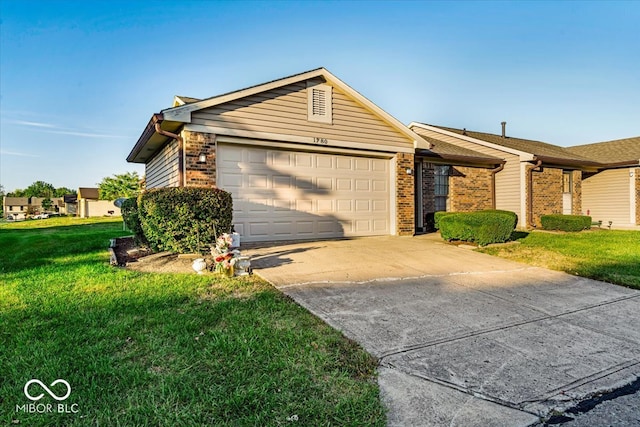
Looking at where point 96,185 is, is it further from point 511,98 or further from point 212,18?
point 511,98

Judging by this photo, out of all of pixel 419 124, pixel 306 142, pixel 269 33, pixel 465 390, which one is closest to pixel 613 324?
pixel 465 390

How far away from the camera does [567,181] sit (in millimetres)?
15234

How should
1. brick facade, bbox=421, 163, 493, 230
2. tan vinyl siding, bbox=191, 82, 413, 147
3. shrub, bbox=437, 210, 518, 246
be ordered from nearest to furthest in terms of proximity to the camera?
tan vinyl siding, bbox=191, 82, 413, 147
shrub, bbox=437, 210, 518, 246
brick facade, bbox=421, 163, 493, 230

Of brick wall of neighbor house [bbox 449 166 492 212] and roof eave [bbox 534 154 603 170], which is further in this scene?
roof eave [bbox 534 154 603 170]

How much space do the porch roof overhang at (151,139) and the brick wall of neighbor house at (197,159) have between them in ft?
1.45

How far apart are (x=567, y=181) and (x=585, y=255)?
31.4 feet

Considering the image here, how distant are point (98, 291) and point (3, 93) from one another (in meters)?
12.0

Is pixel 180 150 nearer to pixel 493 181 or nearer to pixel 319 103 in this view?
pixel 319 103

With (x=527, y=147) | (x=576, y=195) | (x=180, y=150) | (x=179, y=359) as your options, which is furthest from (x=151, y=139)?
(x=576, y=195)

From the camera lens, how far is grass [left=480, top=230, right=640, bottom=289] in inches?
229

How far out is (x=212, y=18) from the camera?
9.98m

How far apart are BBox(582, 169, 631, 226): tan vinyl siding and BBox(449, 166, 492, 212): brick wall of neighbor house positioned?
6.69 metres

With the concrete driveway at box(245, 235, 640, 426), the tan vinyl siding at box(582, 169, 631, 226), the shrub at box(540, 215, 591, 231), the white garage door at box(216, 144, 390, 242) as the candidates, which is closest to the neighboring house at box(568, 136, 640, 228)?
the tan vinyl siding at box(582, 169, 631, 226)

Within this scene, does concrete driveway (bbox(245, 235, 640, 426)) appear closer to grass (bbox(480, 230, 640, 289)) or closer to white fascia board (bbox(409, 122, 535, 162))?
grass (bbox(480, 230, 640, 289))
